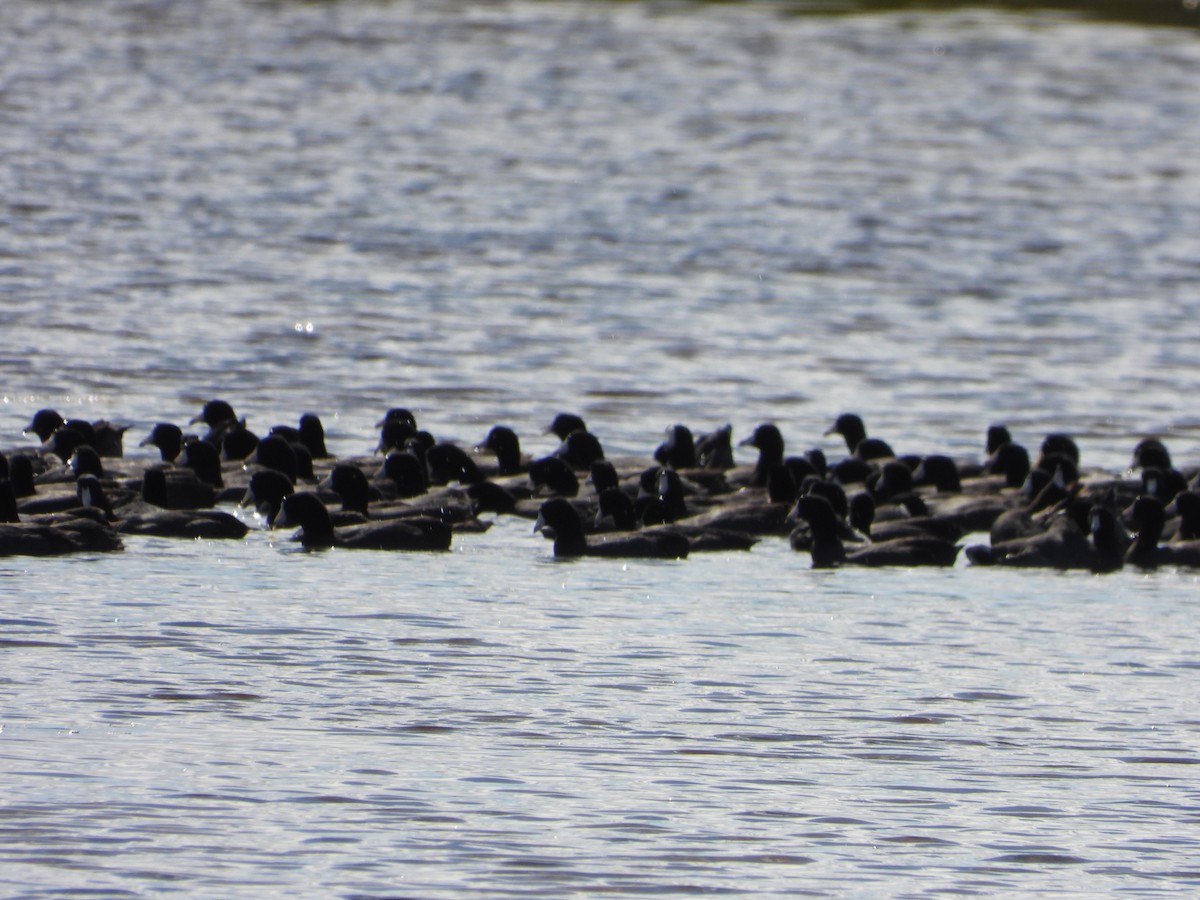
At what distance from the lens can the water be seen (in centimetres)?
1294

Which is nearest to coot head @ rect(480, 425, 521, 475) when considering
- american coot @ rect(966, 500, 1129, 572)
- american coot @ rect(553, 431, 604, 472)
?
american coot @ rect(553, 431, 604, 472)

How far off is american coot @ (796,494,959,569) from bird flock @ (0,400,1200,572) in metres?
0.02

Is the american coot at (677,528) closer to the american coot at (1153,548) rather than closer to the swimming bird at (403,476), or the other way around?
the swimming bird at (403,476)

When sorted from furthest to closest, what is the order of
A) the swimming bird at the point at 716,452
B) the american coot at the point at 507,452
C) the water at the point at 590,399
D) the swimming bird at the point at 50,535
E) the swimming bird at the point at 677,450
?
the swimming bird at the point at 716,452 < the swimming bird at the point at 677,450 < the american coot at the point at 507,452 < the swimming bird at the point at 50,535 < the water at the point at 590,399

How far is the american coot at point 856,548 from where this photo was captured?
67.0 ft

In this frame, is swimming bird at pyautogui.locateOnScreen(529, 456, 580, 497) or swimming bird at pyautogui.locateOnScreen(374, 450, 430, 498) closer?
swimming bird at pyautogui.locateOnScreen(374, 450, 430, 498)

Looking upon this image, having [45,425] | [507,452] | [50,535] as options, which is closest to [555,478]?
[507,452]

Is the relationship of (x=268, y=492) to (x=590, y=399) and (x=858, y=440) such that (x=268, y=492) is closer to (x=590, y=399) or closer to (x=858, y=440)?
(x=858, y=440)

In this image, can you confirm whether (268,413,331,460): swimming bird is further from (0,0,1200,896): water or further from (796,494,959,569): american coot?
(796,494,959,569): american coot

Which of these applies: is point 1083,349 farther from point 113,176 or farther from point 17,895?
point 17,895

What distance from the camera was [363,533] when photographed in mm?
20266

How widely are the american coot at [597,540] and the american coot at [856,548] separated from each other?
994 millimetres

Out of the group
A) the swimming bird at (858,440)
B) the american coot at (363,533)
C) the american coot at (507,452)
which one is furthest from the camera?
the swimming bird at (858,440)

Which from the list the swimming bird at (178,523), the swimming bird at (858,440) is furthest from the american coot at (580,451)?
the swimming bird at (178,523)
